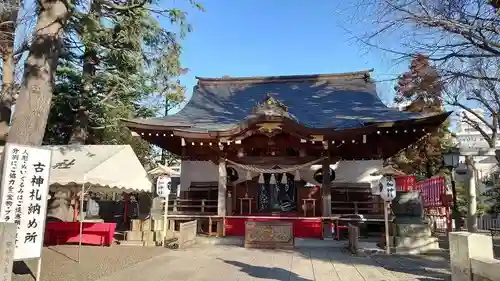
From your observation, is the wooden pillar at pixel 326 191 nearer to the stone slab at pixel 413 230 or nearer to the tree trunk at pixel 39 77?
the stone slab at pixel 413 230

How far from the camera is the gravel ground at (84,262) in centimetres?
688

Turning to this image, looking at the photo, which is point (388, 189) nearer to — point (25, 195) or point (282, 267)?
point (282, 267)

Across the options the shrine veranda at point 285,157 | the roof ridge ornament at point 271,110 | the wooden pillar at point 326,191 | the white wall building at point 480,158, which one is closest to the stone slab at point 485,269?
the white wall building at point 480,158

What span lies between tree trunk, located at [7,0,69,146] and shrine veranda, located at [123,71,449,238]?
5.87 m

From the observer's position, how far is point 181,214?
1302 cm

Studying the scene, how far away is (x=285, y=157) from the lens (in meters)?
13.6

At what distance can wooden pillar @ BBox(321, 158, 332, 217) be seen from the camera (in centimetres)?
1218

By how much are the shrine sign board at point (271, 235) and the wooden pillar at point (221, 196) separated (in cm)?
221

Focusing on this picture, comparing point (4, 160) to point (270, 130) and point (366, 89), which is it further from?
point (366, 89)

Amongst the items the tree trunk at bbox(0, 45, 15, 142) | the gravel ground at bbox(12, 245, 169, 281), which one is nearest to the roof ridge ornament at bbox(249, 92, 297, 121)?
the gravel ground at bbox(12, 245, 169, 281)

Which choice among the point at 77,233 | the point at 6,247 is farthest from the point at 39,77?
the point at 77,233

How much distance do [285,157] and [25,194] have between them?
9.11 meters

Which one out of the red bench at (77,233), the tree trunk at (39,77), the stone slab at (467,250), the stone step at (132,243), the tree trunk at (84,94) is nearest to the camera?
the stone slab at (467,250)

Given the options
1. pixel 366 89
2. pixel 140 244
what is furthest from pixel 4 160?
pixel 366 89
